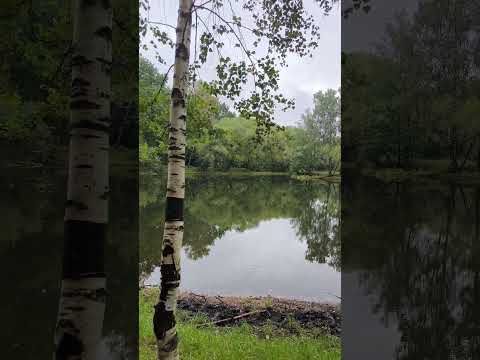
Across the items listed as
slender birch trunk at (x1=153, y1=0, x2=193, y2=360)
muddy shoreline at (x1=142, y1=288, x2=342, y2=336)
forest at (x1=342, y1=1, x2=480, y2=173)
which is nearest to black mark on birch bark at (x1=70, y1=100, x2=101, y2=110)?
slender birch trunk at (x1=153, y1=0, x2=193, y2=360)

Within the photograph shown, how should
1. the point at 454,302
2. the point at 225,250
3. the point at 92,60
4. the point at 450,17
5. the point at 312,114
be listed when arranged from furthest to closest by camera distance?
1. the point at 312,114
2. the point at 225,250
3. the point at 450,17
4. the point at 454,302
5. the point at 92,60

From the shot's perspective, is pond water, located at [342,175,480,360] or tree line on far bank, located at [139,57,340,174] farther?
tree line on far bank, located at [139,57,340,174]

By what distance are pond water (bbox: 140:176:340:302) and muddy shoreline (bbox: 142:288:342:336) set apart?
1.33 feet

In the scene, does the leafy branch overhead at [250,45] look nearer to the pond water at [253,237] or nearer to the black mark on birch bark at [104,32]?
the black mark on birch bark at [104,32]

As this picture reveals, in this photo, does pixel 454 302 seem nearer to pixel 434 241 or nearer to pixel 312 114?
pixel 434 241

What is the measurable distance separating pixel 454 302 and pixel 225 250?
423 cm

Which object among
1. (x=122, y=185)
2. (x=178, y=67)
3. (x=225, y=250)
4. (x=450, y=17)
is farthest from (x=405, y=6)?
(x=225, y=250)

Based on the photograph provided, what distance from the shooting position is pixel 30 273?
1.82 meters

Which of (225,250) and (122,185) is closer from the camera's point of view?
(122,185)

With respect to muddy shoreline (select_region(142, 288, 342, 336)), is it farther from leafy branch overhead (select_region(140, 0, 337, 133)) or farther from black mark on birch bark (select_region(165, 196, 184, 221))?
leafy branch overhead (select_region(140, 0, 337, 133))

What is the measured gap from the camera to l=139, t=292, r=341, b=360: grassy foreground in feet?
8.58

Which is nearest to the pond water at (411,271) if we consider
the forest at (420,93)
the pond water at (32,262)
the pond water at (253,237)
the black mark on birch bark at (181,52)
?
the forest at (420,93)

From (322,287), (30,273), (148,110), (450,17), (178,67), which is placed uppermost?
(450,17)

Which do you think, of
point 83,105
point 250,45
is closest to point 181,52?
Answer: point 250,45
